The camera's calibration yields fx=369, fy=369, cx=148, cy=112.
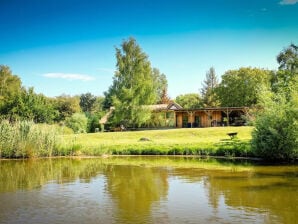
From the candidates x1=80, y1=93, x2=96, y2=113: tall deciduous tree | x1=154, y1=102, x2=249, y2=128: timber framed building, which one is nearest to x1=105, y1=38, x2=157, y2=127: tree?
x1=154, y1=102, x2=249, y2=128: timber framed building

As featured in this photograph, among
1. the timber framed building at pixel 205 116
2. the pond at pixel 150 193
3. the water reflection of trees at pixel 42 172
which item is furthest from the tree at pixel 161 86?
the pond at pixel 150 193

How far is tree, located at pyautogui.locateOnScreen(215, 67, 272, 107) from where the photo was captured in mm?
59156

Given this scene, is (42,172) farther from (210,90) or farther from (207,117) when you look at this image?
(210,90)

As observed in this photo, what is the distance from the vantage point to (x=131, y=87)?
4794 centimetres

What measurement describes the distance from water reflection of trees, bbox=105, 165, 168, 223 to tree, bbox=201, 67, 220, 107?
48699mm

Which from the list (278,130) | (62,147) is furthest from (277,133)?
(62,147)

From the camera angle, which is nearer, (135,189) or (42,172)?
(135,189)

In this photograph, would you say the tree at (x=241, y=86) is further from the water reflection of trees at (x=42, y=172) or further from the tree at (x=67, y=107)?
the water reflection of trees at (x=42, y=172)

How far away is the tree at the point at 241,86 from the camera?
59156mm

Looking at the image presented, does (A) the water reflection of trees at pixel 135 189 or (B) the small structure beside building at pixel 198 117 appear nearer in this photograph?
(A) the water reflection of trees at pixel 135 189

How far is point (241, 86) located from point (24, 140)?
1660 inches

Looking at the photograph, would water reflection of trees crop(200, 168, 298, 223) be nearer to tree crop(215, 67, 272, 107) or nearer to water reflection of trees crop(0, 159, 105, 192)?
water reflection of trees crop(0, 159, 105, 192)

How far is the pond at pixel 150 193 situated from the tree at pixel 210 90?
47104mm

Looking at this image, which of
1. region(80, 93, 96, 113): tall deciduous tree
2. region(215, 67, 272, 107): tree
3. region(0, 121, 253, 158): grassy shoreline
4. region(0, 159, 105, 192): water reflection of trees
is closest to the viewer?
region(0, 159, 105, 192): water reflection of trees
